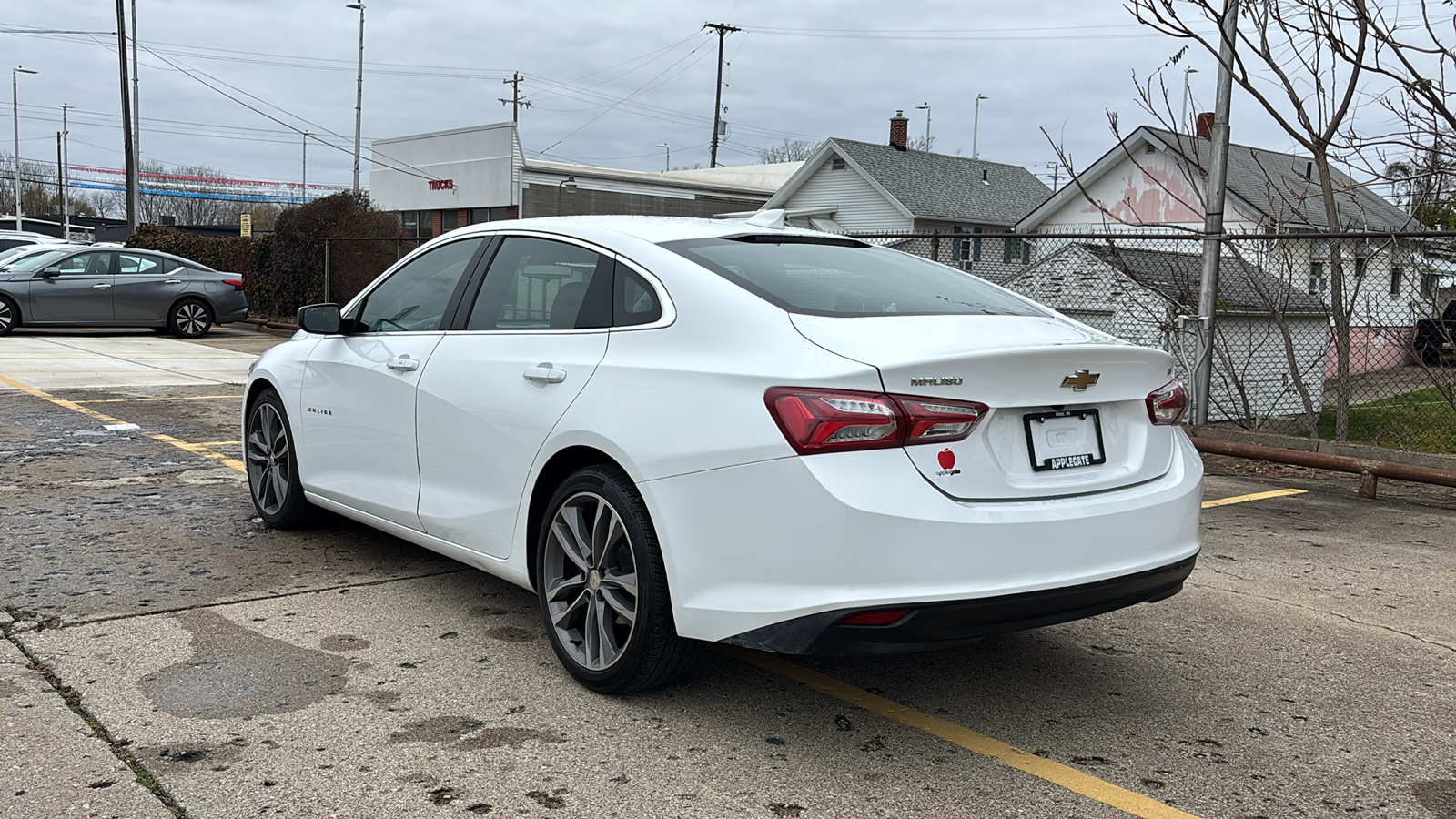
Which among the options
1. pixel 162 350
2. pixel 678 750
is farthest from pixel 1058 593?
pixel 162 350

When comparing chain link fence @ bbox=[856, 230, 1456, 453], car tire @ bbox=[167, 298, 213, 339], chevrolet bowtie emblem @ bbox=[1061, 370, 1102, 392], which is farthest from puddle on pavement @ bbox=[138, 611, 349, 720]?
car tire @ bbox=[167, 298, 213, 339]

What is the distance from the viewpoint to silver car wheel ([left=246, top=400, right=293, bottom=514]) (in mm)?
5949

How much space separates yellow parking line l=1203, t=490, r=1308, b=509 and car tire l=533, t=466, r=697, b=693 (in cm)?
504

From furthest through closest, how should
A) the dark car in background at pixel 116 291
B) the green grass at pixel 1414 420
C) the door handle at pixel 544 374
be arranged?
the dark car in background at pixel 116 291 < the green grass at pixel 1414 420 < the door handle at pixel 544 374

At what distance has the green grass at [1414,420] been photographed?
10.1 meters

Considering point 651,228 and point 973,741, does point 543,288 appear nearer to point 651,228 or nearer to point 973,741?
point 651,228

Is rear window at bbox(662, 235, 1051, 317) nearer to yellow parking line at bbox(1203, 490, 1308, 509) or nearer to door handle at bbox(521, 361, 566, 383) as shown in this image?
door handle at bbox(521, 361, 566, 383)

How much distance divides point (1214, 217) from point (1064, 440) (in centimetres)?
791

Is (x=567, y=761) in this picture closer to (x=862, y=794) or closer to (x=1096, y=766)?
(x=862, y=794)

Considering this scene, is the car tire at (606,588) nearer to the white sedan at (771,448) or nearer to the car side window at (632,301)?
the white sedan at (771,448)

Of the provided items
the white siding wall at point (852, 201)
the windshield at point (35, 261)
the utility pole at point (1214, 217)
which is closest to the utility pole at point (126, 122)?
the windshield at point (35, 261)

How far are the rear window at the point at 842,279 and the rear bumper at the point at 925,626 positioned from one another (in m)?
0.94

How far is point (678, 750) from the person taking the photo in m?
3.51

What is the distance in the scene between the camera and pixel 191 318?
67.6 feet
